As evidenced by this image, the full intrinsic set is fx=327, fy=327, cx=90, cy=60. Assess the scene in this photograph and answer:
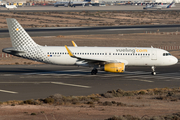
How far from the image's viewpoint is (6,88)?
36.2 m

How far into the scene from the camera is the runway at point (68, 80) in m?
34.7

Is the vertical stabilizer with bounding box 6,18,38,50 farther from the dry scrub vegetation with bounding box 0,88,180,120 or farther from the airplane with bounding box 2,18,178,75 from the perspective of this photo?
the dry scrub vegetation with bounding box 0,88,180,120

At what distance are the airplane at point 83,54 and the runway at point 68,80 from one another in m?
1.86

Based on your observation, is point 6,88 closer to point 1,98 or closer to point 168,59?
point 1,98

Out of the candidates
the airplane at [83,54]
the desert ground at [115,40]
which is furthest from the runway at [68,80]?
the desert ground at [115,40]

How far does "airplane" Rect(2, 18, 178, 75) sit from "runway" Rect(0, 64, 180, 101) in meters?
1.86

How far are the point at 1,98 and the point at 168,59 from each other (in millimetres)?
25386

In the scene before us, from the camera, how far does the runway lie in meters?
34.7

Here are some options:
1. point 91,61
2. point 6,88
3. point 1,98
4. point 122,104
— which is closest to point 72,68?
point 91,61

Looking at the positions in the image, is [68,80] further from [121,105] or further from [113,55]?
[121,105]

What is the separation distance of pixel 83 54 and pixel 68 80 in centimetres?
536

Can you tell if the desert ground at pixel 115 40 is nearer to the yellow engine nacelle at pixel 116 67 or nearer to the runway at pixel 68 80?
the runway at pixel 68 80

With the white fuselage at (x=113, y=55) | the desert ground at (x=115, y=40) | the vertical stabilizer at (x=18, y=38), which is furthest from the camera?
the desert ground at (x=115, y=40)

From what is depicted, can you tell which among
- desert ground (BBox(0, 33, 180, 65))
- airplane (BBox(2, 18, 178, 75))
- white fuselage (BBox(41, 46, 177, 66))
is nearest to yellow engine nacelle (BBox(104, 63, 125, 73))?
airplane (BBox(2, 18, 178, 75))
